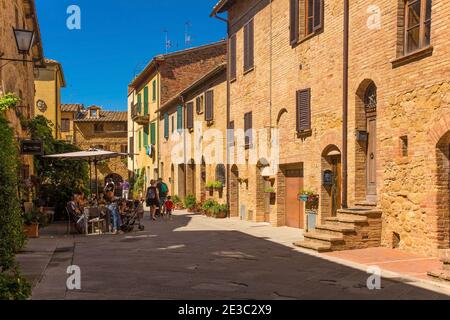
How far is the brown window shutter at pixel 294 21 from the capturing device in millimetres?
14509

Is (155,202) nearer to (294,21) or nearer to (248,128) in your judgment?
Result: (248,128)

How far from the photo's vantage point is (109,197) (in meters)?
15.1

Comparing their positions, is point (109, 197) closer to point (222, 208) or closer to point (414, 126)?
point (222, 208)

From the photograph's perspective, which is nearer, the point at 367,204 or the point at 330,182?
the point at 367,204

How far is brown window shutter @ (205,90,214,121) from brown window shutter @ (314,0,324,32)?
924 centimetres

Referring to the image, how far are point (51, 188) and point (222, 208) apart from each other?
652 cm

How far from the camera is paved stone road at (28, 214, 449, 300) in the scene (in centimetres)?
660

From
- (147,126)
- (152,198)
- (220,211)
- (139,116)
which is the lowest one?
(220,211)

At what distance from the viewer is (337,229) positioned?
10.5 meters

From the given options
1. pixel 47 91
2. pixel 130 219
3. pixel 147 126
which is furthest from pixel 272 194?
pixel 147 126

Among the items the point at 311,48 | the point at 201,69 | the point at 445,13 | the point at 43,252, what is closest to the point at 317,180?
the point at 311,48

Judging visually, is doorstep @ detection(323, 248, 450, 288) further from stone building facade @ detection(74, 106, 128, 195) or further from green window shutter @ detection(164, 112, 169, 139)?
stone building facade @ detection(74, 106, 128, 195)

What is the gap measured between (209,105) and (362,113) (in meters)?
11.6

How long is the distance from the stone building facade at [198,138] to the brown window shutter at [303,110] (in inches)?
267
